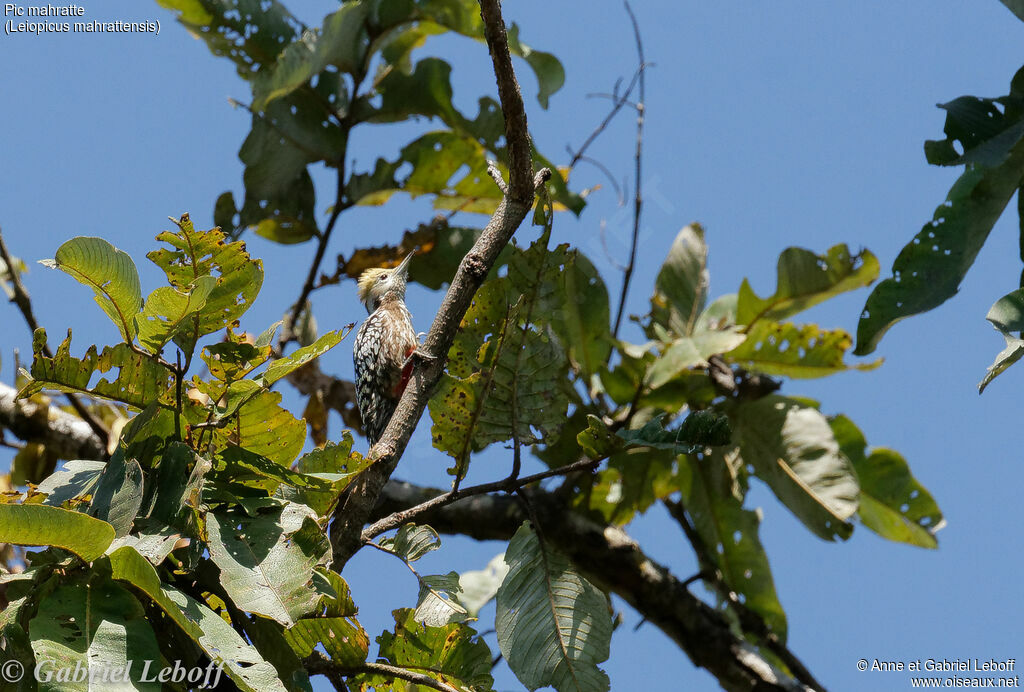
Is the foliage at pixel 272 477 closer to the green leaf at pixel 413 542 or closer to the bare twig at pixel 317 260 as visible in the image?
the green leaf at pixel 413 542

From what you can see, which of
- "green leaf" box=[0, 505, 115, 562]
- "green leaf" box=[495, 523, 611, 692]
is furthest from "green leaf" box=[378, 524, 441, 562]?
"green leaf" box=[0, 505, 115, 562]

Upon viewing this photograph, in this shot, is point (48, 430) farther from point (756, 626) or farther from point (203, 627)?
point (756, 626)

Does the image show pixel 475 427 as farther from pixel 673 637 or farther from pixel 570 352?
pixel 673 637

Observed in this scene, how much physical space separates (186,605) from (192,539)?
19 cm

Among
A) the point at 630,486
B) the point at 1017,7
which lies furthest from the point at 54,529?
the point at 630,486

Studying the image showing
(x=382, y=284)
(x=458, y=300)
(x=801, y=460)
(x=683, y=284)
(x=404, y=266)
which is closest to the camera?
(x=458, y=300)

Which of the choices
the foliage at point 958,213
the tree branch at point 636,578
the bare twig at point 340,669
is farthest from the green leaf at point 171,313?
the tree branch at point 636,578

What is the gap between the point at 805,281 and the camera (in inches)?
179

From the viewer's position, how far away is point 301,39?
15.1 feet

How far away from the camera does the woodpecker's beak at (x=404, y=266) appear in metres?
4.89

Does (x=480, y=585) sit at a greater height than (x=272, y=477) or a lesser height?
greater

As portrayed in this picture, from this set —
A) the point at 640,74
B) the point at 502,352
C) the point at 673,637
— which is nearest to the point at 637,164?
the point at 640,74

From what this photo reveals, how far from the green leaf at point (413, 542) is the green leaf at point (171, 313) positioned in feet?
2.38

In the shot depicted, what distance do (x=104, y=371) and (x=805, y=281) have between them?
3428 mm
